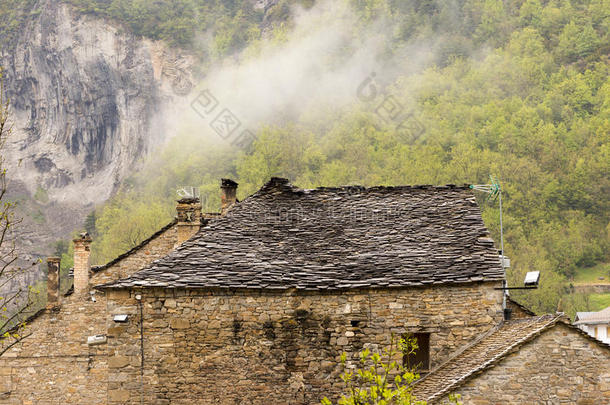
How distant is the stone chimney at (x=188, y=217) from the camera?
21719 millimetres

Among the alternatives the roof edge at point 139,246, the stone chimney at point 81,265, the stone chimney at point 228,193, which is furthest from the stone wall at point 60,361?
the stone chimney at point 228,193

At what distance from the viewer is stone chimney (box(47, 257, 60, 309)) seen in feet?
83.5

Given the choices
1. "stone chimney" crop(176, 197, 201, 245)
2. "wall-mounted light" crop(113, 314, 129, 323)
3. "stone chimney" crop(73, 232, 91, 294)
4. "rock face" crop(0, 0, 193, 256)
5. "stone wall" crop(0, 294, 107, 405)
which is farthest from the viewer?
"rock face" crop(0, 0, 193, 256)

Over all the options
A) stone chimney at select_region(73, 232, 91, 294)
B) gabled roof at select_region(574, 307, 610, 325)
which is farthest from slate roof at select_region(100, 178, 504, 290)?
gabled roof at select_region(574, 307, 610, 325)

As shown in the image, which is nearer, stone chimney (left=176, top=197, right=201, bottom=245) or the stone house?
the stone house

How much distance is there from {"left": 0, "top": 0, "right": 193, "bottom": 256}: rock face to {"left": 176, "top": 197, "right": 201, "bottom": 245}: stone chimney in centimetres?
9885

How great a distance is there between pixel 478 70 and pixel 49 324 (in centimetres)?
12289

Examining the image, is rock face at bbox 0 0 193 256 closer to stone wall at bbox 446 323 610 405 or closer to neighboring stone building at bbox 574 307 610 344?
neighboring stone building at bbox 574 307 610 344

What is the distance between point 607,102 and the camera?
11600 centimetres

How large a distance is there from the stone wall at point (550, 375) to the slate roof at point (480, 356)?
5.2 inches

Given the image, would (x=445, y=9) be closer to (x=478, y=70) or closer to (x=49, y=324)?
(x=478, y=70)

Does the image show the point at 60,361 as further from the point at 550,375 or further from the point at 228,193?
the point at 550,375

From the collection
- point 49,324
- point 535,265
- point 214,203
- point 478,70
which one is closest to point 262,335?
point 49,324

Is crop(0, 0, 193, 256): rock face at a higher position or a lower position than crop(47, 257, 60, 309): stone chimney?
higher
